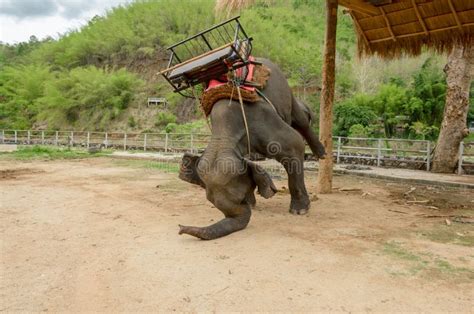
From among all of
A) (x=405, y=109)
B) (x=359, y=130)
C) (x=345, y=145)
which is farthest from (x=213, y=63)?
(x=405, y=109)

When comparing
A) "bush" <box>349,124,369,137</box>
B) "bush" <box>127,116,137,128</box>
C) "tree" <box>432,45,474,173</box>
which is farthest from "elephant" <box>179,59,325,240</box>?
"bush" <box>127,116,137,128</box>

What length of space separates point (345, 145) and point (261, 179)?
9499mm

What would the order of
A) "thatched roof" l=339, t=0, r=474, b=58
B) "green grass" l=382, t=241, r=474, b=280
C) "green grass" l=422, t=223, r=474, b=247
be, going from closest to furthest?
1. "green grass" l=382, t=241, r=474, b=280
2. "green grass" l=422, t=223, r=474, b=247
3. "thatched roof" l=339, t=0, r=474, b=58

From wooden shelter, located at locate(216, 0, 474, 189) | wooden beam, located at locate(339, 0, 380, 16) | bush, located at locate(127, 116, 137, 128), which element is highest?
wooden beam, located at locate(339, 0, 380, 16)

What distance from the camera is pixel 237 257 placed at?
3.40 metres

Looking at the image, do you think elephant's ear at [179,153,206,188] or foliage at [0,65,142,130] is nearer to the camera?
elephant's ear at [179,153,206,188]

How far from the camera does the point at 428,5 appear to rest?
6.69 m

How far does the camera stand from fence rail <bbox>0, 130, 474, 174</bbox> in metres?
10.9

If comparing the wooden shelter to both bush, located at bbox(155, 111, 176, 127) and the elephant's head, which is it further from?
bush, located at bbox(155, 111, 176, 127)

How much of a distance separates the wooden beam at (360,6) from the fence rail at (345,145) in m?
4.57

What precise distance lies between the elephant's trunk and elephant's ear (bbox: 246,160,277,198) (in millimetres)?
272

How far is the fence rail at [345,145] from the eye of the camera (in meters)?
10.9

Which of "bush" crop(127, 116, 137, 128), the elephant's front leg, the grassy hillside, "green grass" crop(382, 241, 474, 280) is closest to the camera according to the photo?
"green grass" crop(382, 241, 474, 280)

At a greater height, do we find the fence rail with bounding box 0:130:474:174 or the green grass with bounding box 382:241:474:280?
the fence rail with bounding box 0:130:474:174
